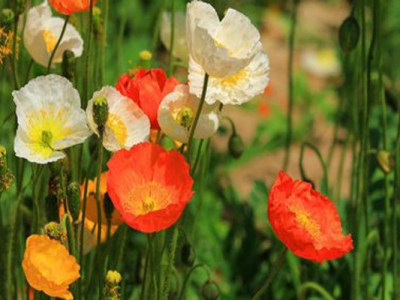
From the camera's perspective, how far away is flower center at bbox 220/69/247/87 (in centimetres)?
128

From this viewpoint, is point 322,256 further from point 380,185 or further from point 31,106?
point 380,185

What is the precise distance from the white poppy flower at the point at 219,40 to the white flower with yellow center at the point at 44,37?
0.29m

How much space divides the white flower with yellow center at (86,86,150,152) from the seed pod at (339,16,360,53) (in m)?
0.42

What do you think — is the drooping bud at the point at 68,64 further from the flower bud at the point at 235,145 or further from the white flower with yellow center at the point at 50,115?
the flower bud at the point at 235,145

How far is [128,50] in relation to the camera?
2887 millimetres

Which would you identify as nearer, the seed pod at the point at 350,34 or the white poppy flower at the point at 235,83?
the white poppy flower at the point at 235,83

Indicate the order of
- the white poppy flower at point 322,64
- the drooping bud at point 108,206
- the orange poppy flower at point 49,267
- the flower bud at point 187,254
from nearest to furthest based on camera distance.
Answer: the orange poppy flower at point 49,267
the drooping bud at point 108,206
the flower bud at point 187,254
the white poppy flower at point 322,64

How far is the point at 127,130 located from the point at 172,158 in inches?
3.3

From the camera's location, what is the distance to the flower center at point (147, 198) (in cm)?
121

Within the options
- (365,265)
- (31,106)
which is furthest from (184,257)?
(365,265)

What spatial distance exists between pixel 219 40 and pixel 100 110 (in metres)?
0.21

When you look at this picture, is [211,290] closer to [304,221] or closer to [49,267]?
[304,221]

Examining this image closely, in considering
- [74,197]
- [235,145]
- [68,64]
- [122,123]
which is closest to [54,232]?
[74,197]

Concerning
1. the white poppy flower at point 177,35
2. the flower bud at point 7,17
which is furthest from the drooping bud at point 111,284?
the white poppy flower at point 177,35
